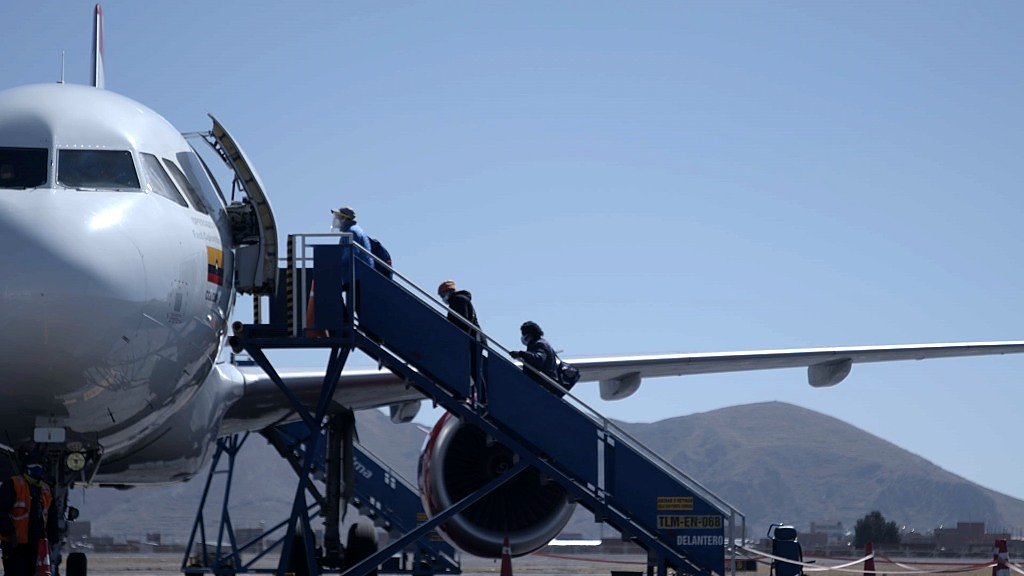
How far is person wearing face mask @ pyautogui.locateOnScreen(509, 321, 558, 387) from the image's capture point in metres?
15.3

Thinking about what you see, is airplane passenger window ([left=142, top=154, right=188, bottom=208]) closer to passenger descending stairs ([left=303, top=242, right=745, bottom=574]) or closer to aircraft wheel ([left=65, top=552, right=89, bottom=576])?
passenger descending stairs ([left=303, top=242, right=745, bottom=574])

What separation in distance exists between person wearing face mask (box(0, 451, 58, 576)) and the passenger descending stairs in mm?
3907

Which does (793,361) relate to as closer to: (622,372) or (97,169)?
(622,372)

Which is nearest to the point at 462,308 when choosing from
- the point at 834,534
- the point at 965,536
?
the point at 965,536

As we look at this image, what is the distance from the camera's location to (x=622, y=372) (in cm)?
1859

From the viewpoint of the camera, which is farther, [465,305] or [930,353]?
[930,353]

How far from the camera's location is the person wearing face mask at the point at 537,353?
15320 mm

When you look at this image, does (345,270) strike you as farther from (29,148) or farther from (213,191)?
(29,148)

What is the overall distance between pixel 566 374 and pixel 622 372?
9.13 ft

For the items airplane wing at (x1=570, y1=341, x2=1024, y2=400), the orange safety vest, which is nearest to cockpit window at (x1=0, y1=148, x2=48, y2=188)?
the orange safety vest

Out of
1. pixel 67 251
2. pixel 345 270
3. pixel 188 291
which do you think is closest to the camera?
pixel 67 251

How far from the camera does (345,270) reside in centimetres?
1429

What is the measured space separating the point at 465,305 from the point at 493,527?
2.48 meters

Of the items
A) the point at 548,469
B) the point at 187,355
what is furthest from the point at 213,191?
the point at 548,469
